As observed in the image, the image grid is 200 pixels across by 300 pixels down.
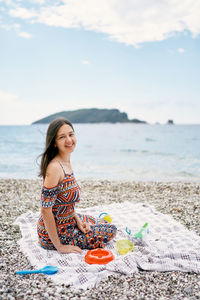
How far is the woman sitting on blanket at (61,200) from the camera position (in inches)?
129

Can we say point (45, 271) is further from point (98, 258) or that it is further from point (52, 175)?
point (52, 175)

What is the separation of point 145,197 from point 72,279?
4189mm

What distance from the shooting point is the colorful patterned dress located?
332cm

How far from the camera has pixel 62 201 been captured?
136 inches

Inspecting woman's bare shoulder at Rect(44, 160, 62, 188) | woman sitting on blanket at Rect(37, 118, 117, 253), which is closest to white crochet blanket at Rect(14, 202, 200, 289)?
woman sitting on blanket at Rect(37, 118, 117, 253)

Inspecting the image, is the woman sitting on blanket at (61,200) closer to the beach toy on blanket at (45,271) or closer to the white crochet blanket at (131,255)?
the white crochet blanket at (131,255)

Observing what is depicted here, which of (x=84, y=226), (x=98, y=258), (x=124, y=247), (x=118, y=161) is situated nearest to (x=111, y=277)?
(x=98, y=258)

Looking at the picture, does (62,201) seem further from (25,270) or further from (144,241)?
(144,241)

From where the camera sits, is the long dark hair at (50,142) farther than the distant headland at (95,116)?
No

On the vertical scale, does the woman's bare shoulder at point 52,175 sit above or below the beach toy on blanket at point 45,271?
above

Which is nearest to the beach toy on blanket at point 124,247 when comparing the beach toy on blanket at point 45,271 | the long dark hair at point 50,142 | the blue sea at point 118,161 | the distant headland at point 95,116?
the beach toy on blanket at point 45,271

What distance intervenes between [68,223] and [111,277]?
94cm

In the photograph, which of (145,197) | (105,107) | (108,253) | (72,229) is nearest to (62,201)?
(72,229)

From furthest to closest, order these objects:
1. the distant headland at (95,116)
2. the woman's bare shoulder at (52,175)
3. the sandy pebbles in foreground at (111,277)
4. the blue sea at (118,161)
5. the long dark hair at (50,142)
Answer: the distant headland at (95,116), the blue sea at (118,161), the long dark hair at (50,142), the woman's bare shoulder at (52,175), the sandy pebbles in foreground at (111,277)
